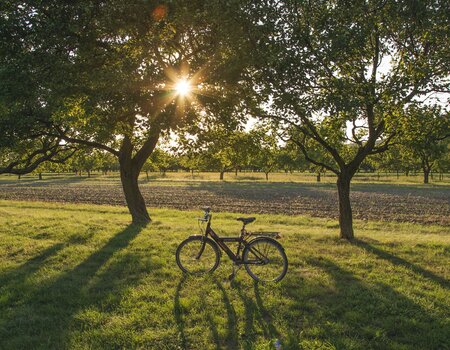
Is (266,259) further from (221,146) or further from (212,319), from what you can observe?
(221,146)

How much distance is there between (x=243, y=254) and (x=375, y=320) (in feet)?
10.4

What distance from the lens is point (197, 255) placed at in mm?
8570

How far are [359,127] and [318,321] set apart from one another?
9395 millimetres

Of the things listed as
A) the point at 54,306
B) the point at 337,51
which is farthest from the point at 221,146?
the point at 54,306

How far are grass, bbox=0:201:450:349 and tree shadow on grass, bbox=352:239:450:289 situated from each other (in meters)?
0.04

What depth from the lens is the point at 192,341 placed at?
5359 mm

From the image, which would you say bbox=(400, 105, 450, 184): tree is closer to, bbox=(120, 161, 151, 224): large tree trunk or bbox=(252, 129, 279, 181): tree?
bbox=(252, 129, 279, 181): tree

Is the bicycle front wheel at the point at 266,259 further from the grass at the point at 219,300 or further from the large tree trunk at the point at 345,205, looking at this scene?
the large tree trunk at the point at 345,205

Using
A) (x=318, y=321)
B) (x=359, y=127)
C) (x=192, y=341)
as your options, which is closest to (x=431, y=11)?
(x=359, y=127)

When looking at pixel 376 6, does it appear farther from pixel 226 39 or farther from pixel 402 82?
pixel 226 39

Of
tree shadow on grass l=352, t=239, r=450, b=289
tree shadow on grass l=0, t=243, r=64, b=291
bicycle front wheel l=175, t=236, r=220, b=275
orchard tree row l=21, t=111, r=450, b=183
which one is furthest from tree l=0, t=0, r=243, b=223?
tree shadow on grass l=352, t=239, r=450, b=289

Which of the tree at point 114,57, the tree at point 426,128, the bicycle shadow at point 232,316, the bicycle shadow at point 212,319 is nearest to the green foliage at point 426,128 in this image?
the tree at point 426,128

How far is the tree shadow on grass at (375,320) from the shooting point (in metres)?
5.27

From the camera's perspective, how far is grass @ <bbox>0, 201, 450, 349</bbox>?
5430 millimetres
